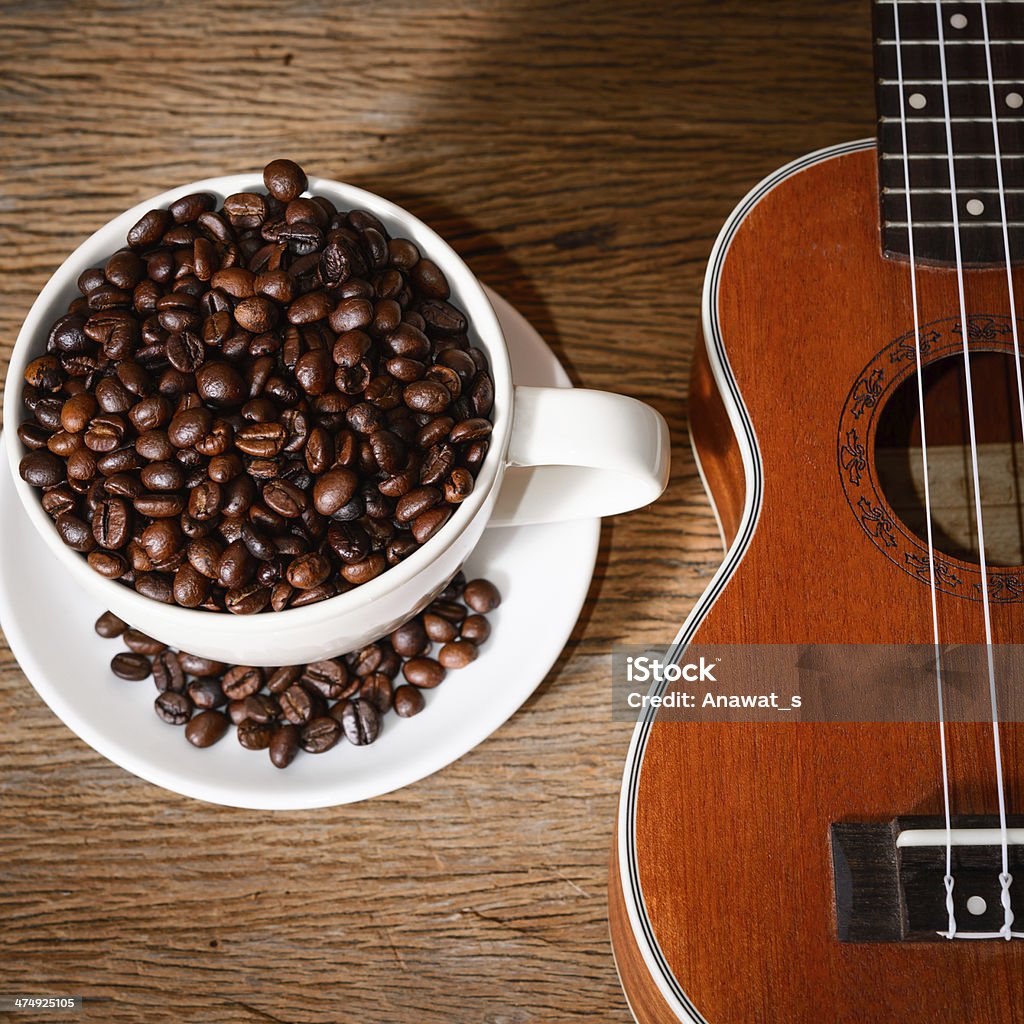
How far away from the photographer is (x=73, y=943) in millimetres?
951

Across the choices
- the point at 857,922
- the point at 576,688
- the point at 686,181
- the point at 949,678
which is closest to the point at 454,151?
the point at 686,181

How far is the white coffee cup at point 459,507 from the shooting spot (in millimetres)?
706

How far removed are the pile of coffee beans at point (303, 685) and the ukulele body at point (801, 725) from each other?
204mm

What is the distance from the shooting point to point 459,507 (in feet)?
2.38

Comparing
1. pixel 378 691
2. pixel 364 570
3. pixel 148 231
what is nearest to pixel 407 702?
pixel 378 691

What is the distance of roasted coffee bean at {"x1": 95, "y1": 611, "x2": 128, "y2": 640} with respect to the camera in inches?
35.6

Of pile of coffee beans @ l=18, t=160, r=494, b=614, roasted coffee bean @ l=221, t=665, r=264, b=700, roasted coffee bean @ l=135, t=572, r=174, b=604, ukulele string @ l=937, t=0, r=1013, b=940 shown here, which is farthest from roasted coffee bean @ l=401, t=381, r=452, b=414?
ukulele string @ l=937, t=0, r=1013, b=940

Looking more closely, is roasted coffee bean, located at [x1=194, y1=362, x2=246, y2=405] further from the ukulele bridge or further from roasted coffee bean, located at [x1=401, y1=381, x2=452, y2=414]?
the ukulele bridge

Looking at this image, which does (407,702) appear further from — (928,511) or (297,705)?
(928,511)

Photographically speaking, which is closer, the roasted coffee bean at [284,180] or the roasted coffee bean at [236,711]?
the roasted coffee bean at [284,180]

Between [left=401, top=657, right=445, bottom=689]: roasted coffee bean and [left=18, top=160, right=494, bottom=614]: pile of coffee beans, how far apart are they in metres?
0.21

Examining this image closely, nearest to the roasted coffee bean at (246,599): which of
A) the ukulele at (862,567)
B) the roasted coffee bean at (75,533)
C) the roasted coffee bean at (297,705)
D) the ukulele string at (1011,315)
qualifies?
the roasted coffee bean at (75,533)

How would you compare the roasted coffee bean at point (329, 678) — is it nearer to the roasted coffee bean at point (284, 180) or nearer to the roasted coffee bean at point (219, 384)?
the roasted coffee bean at point (219, 384)

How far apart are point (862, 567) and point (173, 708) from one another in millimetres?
607
